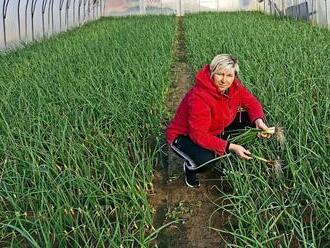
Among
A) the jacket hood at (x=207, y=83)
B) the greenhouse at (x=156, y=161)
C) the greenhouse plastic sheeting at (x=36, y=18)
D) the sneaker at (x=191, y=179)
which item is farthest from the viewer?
the greenhouse plastic sheeting at (x=36, y=18)

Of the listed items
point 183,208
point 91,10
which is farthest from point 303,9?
point 183,208

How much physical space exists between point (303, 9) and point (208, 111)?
11.5 metres

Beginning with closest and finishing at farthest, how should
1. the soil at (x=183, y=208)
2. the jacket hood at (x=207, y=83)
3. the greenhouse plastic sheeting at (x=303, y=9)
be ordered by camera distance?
the soil at (x=183, y=208), the jacket hood at (x=207, y=83), the greenhouse plastic sheeting at (x=303, y=9)

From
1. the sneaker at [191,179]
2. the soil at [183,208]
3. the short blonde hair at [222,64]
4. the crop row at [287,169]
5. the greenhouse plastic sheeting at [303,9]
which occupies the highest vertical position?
the greenhouse plastic sheeting at [303,9]

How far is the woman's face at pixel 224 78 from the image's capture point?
8.33 ft

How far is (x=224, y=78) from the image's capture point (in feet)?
8.41

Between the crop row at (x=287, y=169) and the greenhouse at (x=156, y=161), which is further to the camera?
the greenhouse at (x=156, y=161)

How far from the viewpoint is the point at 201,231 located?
2357 mm

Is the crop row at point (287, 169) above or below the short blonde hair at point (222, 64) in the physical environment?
below

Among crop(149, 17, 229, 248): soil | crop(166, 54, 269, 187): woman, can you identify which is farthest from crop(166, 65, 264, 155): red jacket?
crop(149, 17, 229, 248): soil

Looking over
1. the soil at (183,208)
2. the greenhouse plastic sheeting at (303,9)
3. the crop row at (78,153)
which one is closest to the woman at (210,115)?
the soil at (183,208)

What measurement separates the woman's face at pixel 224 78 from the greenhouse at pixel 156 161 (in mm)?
17

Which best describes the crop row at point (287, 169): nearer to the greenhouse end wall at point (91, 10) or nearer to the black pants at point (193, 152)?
the black pants at point (193, 152)

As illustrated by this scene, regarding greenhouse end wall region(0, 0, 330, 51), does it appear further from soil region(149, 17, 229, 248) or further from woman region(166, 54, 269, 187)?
woman region(166, 54, 269, 187)
